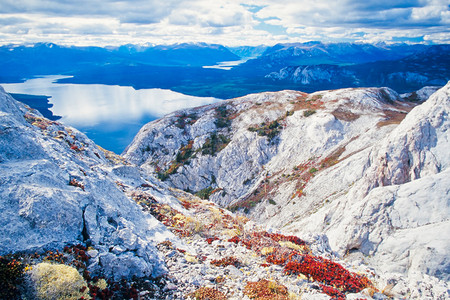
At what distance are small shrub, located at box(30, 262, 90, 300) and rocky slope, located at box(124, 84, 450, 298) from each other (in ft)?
47.0

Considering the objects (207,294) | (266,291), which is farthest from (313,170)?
(207,294)

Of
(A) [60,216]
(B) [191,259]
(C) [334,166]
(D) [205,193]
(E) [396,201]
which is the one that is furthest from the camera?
(D) [205,193]

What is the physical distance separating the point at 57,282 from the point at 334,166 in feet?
143

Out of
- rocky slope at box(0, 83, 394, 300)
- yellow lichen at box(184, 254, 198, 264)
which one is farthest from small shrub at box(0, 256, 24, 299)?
yellow lichen at box(184, 254, 198, 264)

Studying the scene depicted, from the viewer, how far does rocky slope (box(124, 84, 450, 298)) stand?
2008 centimetres

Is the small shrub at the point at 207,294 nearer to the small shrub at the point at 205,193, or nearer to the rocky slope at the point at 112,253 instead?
the rocky slope at the point at 112,253

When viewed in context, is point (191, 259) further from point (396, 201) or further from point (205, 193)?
point (205, 193)

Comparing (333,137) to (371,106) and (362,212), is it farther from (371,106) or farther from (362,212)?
(362,212)

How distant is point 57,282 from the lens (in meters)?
8.30

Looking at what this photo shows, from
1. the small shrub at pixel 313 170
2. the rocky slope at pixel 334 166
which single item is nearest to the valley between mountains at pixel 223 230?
the rocky slope at pixel 334 166

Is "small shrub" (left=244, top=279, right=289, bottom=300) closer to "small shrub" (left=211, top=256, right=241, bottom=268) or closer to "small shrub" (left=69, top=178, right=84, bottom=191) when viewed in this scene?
"small shrub" (left=211, top=256, right=241, bottom=268)

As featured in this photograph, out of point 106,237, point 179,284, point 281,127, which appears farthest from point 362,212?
point 281,127

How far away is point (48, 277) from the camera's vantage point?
8391 mm

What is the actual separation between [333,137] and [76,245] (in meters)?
52.8
